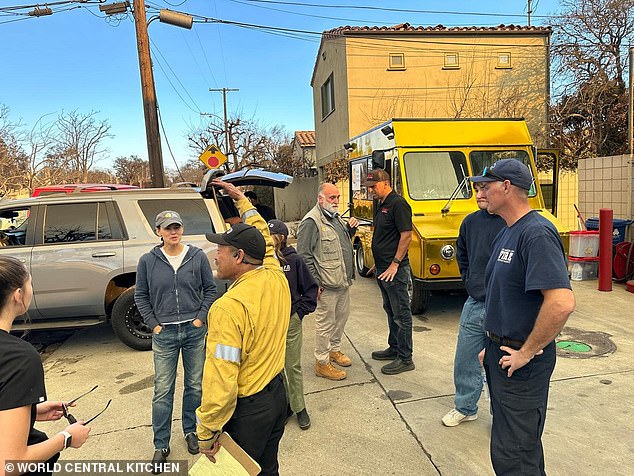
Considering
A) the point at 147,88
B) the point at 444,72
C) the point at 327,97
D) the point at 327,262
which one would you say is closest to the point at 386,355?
the point at 327,262

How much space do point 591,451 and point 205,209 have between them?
4.65m

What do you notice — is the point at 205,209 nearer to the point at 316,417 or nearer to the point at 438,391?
the point at 316,417

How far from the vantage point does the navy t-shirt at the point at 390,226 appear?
459 cm

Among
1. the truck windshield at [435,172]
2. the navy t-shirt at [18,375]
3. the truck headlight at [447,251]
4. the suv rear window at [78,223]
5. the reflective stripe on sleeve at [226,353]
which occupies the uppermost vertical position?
the truck windshield at [435,172]

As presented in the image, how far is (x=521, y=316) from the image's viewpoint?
221 centimetres

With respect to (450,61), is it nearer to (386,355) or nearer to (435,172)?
(435,172)

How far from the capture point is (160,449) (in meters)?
3.23

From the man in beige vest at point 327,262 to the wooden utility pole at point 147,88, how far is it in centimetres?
657

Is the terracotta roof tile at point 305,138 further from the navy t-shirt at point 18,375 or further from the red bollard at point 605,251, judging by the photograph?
the navy t-shirt at point 18,375

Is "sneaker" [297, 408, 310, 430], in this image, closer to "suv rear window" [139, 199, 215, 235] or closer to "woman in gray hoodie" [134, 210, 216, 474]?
"woman in gray hoodie" [134, 210, 216, 474]

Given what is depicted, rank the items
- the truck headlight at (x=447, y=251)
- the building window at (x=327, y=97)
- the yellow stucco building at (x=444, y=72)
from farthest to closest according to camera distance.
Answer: the building window at (x=327, y=97)
the yellow stucco building at (x=444, y=72)
the truck headlight at (x=447, y=251)

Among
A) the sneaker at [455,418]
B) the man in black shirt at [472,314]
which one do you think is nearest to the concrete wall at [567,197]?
the man in black shirt at [472,314]

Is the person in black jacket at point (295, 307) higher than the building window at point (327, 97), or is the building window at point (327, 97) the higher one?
the building window at point (327, 97)

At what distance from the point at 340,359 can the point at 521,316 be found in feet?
9.58
